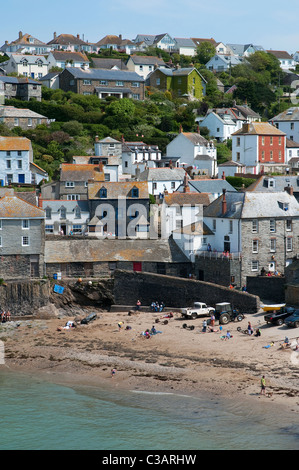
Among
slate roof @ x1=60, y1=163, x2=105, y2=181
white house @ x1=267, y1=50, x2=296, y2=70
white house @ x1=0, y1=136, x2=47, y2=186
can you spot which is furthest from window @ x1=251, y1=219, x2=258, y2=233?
white house @ x1=267, y1=50, x2=296, y2=70

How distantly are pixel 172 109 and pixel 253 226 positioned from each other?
50291mm

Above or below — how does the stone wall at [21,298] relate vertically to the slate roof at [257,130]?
below

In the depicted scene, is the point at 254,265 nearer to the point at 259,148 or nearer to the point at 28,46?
the point at 259,148

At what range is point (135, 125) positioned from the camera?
8462cm

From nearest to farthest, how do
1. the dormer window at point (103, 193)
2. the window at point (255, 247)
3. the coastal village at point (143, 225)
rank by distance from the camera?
the coastal village at point (143, 225), the window at point (255, 247), the dormer window at point (103, 193)

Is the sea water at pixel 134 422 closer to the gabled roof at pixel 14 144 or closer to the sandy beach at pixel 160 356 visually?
the sandy beach at pixel 160 356

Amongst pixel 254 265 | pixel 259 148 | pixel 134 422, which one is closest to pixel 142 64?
pixel 259 148

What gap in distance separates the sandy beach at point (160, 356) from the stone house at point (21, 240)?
14.8 ft

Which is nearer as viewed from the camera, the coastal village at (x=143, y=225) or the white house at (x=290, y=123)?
the coastal village at (x=143, y=225)

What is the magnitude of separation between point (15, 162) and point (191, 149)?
20205 mm

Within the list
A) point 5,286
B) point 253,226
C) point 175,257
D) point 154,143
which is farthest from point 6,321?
point 154,143

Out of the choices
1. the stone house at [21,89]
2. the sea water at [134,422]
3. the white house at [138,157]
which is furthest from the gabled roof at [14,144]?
the sea water at [134,422]

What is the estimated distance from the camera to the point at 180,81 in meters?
104

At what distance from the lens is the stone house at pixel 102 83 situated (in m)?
92.5
